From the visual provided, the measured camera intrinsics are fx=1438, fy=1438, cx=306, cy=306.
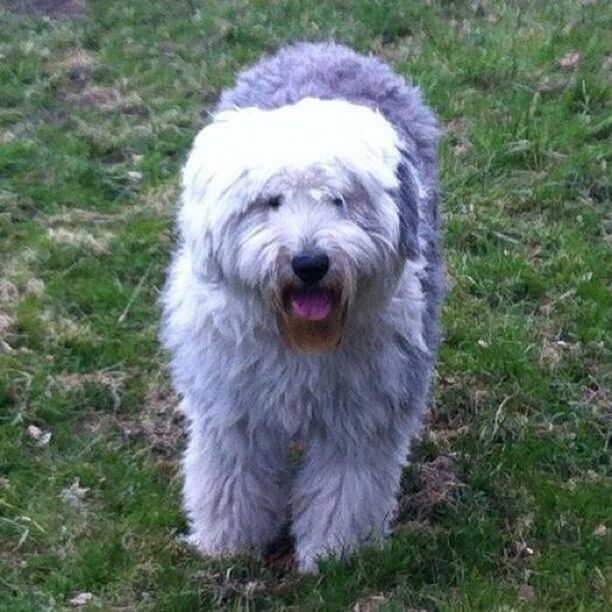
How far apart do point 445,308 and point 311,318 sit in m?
2.14

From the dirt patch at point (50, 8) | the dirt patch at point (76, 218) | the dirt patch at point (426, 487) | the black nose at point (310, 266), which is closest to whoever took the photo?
the black nose at point (310, 266)

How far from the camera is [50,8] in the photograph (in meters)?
9.95

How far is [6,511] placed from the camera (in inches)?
196

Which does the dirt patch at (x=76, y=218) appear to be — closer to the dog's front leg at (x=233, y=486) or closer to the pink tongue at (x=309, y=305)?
the dog's front leg at (x=233, y=486)

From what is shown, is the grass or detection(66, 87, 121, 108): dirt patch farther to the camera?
detection(66, 87, 121, 108): dirt patch

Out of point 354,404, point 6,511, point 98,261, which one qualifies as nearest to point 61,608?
point 6,511

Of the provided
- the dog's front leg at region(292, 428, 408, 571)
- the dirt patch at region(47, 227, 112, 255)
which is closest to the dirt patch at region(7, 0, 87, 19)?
the dirt patch at region(47, 227, 112, 255)

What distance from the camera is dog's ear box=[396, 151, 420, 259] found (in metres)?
4.27

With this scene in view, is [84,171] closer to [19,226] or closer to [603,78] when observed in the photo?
[19,226]

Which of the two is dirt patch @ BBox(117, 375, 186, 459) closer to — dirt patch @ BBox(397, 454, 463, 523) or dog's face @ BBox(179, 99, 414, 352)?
dirt patch @ BBox(397, 454, 463, 523)

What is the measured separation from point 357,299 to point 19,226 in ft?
10.4

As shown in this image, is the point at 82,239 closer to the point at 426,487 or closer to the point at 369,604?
the point at 426,487

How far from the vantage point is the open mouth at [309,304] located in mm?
4066

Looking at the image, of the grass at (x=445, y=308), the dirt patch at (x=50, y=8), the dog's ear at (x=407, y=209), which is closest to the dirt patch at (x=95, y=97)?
the grass at (x=445, y=308)
